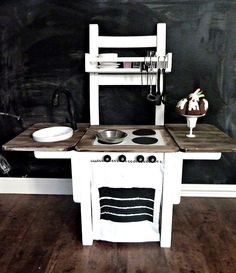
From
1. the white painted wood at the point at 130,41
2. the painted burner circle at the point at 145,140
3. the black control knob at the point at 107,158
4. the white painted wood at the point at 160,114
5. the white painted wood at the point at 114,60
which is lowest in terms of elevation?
Answer: the black control knob at the point at 107,158

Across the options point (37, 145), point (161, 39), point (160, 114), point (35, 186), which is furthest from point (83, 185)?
point (161, 39)

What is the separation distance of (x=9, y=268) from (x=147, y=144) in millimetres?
1171

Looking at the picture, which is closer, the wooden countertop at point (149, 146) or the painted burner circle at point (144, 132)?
the wooden countertop at point (149, 146)

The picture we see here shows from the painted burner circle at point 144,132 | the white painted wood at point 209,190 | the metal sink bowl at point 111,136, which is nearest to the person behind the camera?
the metal sink bowl at point 111,136

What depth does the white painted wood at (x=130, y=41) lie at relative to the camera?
2.09 m

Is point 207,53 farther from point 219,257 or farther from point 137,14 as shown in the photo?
point 219,257

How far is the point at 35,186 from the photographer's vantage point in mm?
2547

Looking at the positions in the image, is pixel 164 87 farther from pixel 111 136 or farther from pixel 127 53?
pixel 111 136

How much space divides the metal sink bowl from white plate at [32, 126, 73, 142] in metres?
0.22

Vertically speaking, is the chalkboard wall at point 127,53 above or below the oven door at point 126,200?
above

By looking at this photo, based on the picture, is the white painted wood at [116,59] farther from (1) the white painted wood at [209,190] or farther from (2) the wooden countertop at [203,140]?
(1) the white painted wood at [209,190]

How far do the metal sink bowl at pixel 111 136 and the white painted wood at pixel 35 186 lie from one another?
0.86 m

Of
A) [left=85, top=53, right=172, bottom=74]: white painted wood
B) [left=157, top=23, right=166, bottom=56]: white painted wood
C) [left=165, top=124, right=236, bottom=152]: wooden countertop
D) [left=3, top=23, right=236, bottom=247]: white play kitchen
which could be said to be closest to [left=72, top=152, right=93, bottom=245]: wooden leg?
[left=3, top=23, right=236, bottom=247]: white play kitchen

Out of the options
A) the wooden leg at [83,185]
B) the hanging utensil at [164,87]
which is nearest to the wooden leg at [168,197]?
the wooden leg at [83,185]
